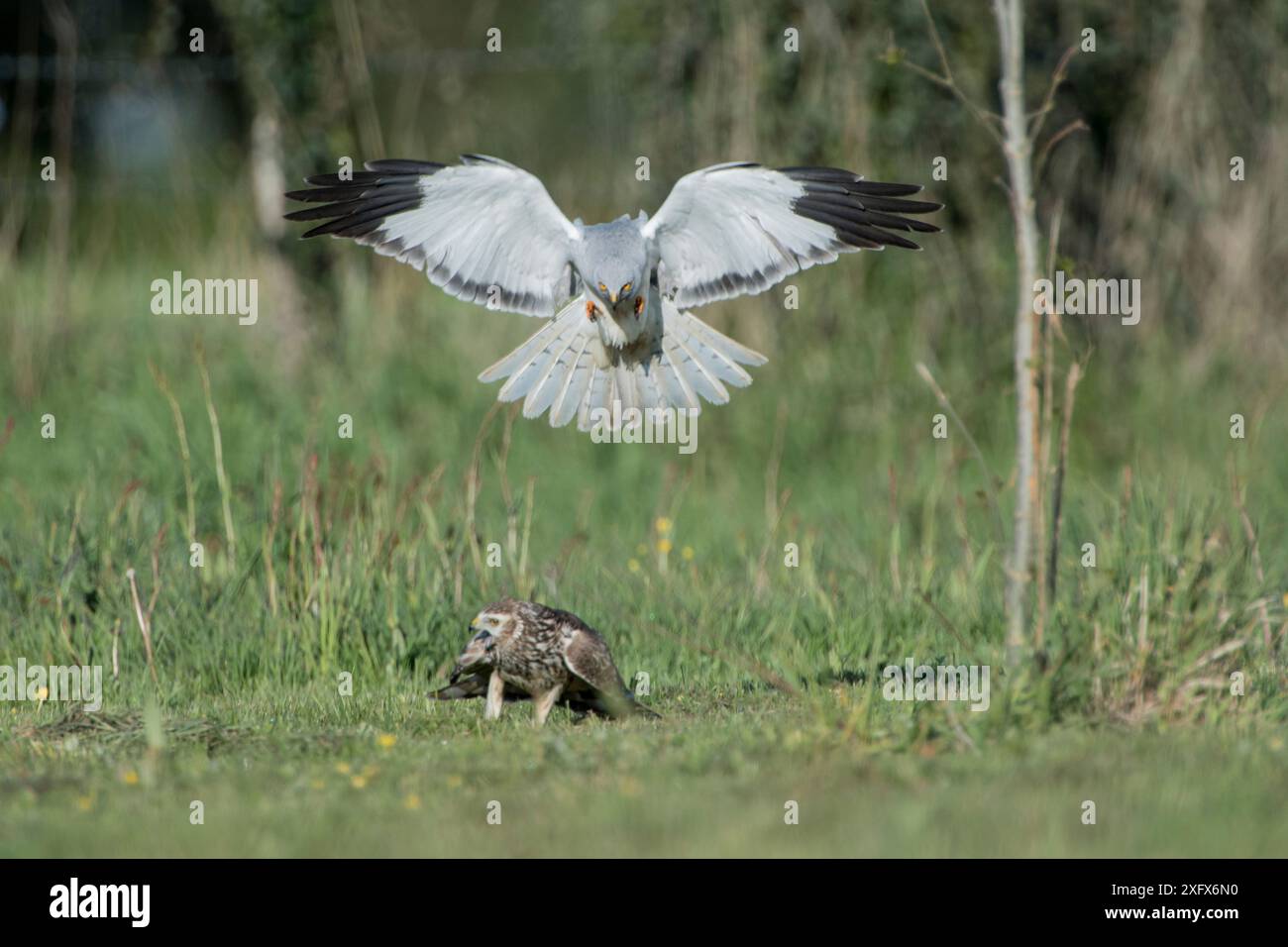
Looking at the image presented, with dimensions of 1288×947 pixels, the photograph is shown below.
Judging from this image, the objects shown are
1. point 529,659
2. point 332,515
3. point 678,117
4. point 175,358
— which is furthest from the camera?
point 678,117

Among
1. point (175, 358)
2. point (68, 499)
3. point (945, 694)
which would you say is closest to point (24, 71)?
point (175, 358)

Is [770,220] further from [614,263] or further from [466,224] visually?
[466,224]

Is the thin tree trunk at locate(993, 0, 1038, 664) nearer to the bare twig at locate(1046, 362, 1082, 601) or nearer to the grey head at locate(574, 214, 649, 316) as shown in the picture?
the bare twig at locate(1046, 362, 1082, 601)

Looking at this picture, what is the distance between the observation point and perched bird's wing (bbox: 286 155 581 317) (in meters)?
6.54

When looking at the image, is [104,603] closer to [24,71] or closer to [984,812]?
[984,812]

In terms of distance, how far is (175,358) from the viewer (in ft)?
37.1

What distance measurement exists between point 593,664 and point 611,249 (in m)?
1.84

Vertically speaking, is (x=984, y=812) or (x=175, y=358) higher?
(x=175, y=358)

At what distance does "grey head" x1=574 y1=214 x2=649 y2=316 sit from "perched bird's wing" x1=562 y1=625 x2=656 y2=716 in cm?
151

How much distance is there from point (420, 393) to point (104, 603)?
4.11 metres

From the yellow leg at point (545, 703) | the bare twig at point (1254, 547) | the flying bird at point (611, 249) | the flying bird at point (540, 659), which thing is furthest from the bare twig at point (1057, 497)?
the yellow leg at point (545, 703)

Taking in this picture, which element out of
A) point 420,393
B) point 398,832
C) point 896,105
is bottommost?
point 398,832

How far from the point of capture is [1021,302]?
5312 millimetres

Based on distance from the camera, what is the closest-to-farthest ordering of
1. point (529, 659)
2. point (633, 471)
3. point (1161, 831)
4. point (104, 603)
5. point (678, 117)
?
point (1161, 831) → point (529, 659) → point (104, 603) → point (633, 471) → point (678, 117)
